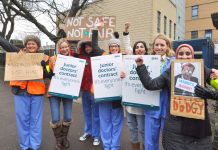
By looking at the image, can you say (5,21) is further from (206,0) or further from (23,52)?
(206,0)

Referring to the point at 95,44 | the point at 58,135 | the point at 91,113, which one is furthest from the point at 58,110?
the point at 95,44

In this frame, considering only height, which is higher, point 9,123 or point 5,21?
point 5,21

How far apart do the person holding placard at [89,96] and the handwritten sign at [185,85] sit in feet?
6.12

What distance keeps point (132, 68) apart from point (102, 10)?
53.8 ft

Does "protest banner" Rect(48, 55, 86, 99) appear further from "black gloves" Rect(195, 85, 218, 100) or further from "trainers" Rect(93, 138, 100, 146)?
"black gloves" Rect(195, 85, 218, 100)

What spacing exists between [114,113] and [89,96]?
2.58 feet

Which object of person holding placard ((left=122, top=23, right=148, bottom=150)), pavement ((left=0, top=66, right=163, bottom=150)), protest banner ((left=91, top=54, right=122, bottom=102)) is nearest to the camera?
person holding placard ((left=122, top=23, right=148, bottom=150))

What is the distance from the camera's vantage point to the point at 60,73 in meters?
4.23

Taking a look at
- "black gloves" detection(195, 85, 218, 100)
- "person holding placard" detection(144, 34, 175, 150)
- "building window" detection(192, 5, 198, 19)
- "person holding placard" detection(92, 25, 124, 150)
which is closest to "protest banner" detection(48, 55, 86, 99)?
"person holding placard" detection(92, 25, 124, 150)

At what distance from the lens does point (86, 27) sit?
5.18 meters

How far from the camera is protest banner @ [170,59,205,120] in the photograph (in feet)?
9.07

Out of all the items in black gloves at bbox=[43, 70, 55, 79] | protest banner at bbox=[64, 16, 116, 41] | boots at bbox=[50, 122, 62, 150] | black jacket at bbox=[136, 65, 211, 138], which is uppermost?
protest banner at bbox=[64, 16, 116, 41]

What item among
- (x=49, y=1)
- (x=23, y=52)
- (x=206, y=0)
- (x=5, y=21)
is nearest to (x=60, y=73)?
(x=23, y=52)

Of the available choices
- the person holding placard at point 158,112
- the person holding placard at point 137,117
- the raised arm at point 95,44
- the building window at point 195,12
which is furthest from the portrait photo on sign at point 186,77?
the building window at point 195,12
